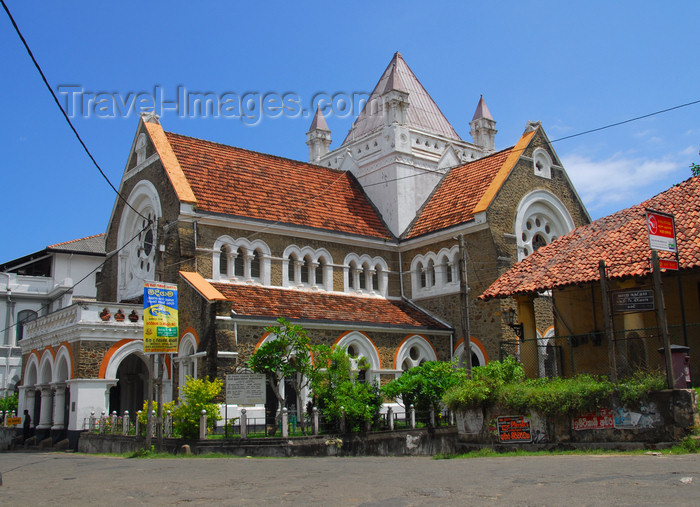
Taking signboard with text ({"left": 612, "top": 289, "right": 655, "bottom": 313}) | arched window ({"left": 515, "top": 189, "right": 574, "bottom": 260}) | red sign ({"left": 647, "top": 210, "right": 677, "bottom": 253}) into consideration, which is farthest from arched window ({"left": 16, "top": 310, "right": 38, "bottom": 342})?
red sign ({"left": 647, "top": 210, "right": 677, "bottom": 253})

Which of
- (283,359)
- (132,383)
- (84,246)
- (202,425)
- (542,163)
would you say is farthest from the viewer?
(84,246)

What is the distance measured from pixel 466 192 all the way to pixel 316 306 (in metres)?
8.50

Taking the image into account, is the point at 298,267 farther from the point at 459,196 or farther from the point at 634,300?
the point at 634,300

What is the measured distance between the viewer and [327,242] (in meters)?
28.2

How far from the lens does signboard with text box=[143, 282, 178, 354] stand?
18.7 m

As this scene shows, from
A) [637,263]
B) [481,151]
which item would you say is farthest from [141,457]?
[481,151]

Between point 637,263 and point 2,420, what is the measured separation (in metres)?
27.0

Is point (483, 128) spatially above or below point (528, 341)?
above

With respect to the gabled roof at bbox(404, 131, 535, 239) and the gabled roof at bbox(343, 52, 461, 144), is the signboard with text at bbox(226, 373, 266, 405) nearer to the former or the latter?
the gabled roof at bbox(404, 131, 535, 239)

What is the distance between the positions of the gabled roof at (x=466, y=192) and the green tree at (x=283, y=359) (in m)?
9.85

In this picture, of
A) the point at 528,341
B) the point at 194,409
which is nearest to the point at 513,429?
the point at 528,341

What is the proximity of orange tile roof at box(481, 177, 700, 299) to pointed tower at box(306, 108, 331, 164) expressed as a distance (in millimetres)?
18770

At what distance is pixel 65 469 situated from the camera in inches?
604

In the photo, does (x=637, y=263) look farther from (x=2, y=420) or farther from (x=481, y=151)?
(x=2, y=420)
